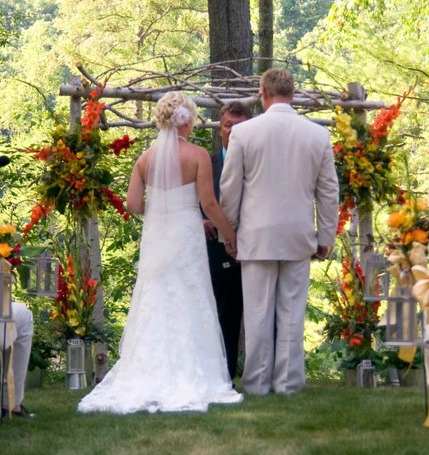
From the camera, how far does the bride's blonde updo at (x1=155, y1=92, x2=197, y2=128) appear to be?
7461 mm

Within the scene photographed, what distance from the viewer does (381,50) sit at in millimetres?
16266

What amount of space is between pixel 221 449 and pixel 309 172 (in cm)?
244

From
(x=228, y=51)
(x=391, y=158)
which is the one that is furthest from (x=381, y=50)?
(x=391, y=158)

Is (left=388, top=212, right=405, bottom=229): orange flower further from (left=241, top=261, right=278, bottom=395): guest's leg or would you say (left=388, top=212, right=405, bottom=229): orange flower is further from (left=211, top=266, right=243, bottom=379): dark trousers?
(left=211, top=266, right=243, bottom=379): dark trousers

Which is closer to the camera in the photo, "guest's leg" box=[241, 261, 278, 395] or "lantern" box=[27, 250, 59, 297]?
"guest's leg" box=[241, 261, 278, 395]

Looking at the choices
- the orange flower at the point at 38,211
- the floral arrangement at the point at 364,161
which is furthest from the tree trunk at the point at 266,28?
the orange flower at the point at 38,211

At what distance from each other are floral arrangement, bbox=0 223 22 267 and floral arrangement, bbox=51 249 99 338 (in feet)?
8.63

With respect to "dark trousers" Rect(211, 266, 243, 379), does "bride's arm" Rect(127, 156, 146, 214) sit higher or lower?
higher

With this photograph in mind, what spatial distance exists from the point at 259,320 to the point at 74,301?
2111 millimetres

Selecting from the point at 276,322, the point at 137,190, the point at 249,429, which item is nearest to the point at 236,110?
the point at 137,190

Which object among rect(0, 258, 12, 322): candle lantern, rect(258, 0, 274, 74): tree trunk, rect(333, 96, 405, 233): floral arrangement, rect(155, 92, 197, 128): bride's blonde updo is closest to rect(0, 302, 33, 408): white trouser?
rect(0, 258, 12, 322): candle lantern

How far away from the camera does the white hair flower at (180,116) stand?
24.5ft

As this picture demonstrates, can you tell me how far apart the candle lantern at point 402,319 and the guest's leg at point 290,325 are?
4.78ft

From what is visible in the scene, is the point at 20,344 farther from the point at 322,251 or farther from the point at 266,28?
the point at 266,28
